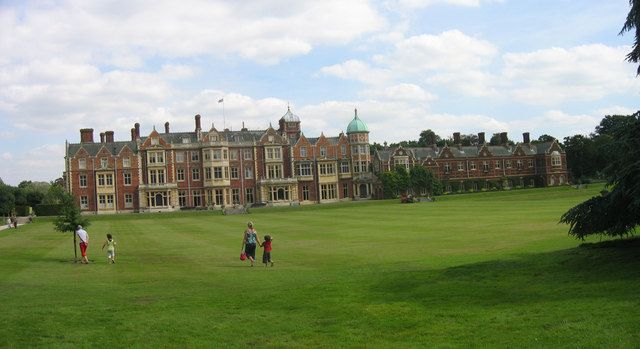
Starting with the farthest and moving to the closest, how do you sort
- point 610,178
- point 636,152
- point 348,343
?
point 610,178 → point 636,152 → point 348,343

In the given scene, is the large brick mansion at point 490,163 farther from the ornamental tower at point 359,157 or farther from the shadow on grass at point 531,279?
the shadow on grass at point 531,279

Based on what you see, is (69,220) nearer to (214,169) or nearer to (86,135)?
(214,169)

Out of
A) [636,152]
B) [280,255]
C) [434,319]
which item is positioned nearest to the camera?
[434,319]

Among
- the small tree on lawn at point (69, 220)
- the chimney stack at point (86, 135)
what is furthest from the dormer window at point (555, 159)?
the small tree on lawn at point (69, 220)

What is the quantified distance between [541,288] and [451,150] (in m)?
92.3

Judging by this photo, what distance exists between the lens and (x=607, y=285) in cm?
1222

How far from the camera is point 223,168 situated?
294 ft

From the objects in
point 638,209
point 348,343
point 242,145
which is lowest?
point 348,343

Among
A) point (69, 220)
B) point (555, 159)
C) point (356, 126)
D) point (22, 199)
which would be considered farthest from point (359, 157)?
point (69, 220)

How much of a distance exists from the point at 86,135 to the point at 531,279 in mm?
85039

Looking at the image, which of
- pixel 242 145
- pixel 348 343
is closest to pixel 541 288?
pixel 348 343

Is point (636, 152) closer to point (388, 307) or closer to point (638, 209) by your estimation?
point (638, 209)

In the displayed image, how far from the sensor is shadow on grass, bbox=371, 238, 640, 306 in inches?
482

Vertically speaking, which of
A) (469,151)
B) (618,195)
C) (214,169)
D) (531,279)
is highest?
(469,151)
